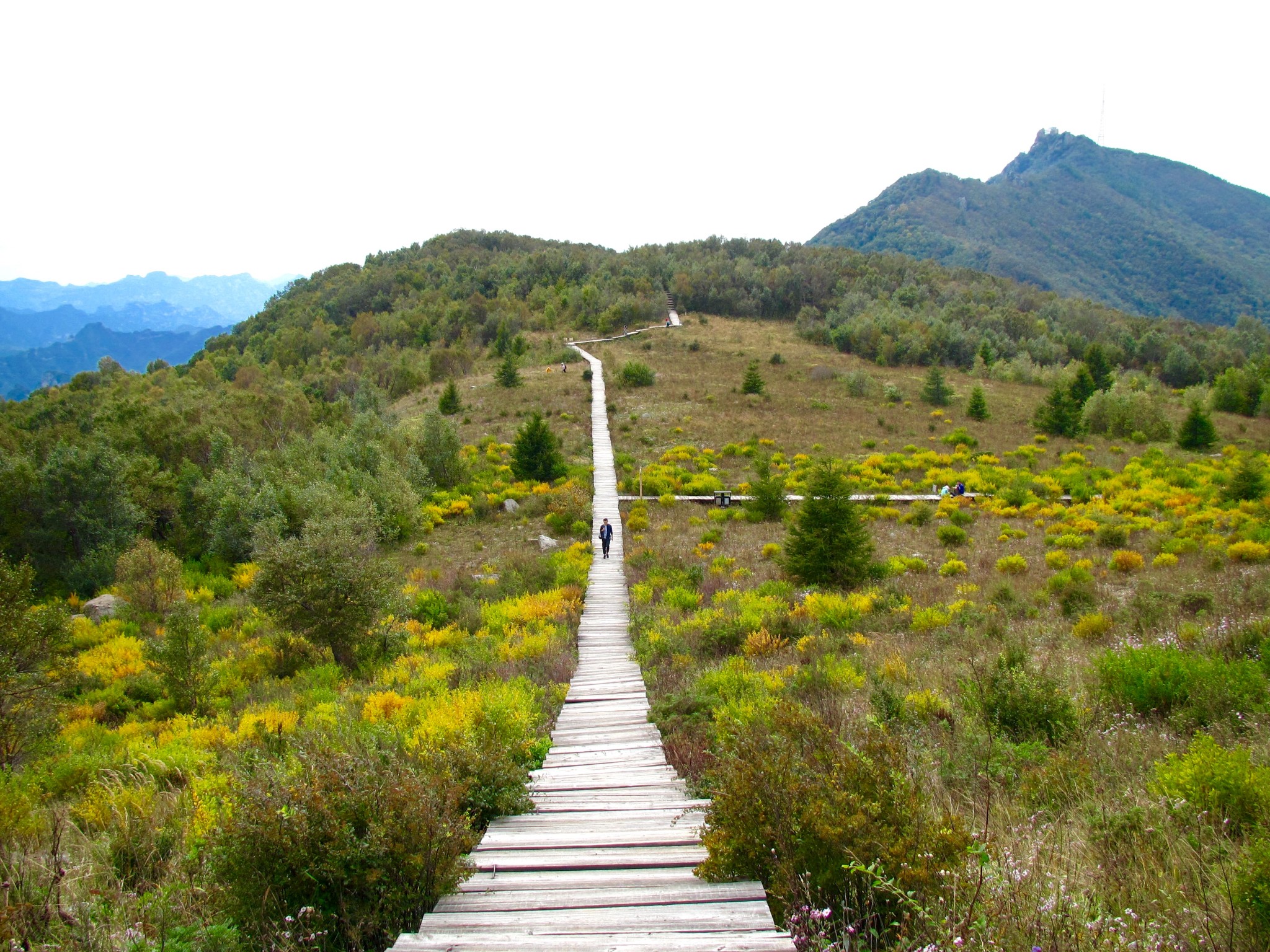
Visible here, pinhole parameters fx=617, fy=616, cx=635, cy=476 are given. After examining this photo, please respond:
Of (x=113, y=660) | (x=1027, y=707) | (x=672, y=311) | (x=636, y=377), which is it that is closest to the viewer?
(x=1027, y=707)

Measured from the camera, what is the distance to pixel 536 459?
84.1 ft

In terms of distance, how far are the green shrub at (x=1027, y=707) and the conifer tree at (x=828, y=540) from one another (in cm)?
792

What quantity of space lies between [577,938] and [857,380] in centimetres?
4433

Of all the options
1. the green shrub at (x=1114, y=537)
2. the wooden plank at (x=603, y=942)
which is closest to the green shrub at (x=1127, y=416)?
the green shrub at (x=1114, y=537)

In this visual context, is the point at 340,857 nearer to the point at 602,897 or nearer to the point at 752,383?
the point at 602,897

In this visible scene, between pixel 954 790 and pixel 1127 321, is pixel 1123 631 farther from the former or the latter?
pixel 1127 321

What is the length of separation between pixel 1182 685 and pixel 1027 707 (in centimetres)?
159

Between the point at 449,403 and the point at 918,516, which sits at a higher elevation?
the point at 449,403

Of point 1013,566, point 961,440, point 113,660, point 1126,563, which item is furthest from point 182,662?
point 961,440

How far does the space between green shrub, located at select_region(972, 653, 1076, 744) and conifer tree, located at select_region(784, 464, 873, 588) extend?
792cm

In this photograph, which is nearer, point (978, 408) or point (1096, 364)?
point (978, 408)

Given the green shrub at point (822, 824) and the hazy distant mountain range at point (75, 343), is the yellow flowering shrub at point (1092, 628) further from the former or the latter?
the hazy distant mountain range at point (75, 343)

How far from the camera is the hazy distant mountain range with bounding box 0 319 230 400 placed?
314ft

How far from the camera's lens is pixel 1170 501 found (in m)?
20.6
